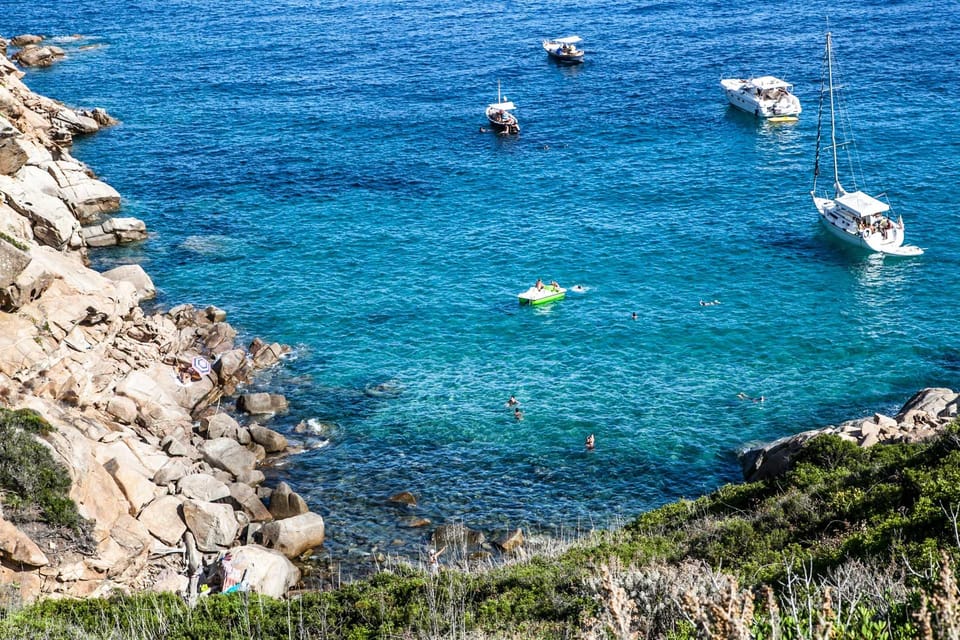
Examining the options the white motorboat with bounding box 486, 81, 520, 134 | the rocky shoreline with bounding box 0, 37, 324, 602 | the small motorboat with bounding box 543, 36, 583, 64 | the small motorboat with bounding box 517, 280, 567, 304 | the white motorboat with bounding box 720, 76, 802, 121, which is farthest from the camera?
the small motorboat with bounding box 543, 36, 583, 64

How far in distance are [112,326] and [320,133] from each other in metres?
49.6

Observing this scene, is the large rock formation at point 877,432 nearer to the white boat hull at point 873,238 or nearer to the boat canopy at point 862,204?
the white boat hull at point 873,238

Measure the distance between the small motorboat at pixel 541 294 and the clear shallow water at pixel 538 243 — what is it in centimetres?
116

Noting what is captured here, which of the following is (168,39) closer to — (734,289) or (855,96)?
(855,96)

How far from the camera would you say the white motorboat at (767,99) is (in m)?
96.4

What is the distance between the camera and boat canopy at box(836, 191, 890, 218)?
6900 cm

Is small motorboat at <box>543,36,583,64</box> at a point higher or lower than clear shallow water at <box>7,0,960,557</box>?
higher

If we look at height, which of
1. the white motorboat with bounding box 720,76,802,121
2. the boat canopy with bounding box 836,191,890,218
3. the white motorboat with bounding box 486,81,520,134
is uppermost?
the white motorboat with bounding box 720,76,802,121

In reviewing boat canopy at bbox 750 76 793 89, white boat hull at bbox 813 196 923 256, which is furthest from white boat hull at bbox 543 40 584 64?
white boat hull at bbox 813 196 923 256

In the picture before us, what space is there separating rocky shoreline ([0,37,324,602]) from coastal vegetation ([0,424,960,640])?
6.89 meters

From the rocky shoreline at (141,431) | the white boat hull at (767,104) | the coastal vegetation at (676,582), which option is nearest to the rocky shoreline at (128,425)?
the rocky shoreline at (141,431)

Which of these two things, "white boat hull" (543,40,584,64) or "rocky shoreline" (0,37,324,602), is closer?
"rocky shoreline" (0,37,324,602)

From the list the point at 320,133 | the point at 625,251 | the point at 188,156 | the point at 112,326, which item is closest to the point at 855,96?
the point at 625,251

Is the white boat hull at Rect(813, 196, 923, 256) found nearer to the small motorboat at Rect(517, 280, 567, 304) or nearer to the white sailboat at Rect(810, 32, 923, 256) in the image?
the white sailboat at Rect(810, 32, 923, 256)
